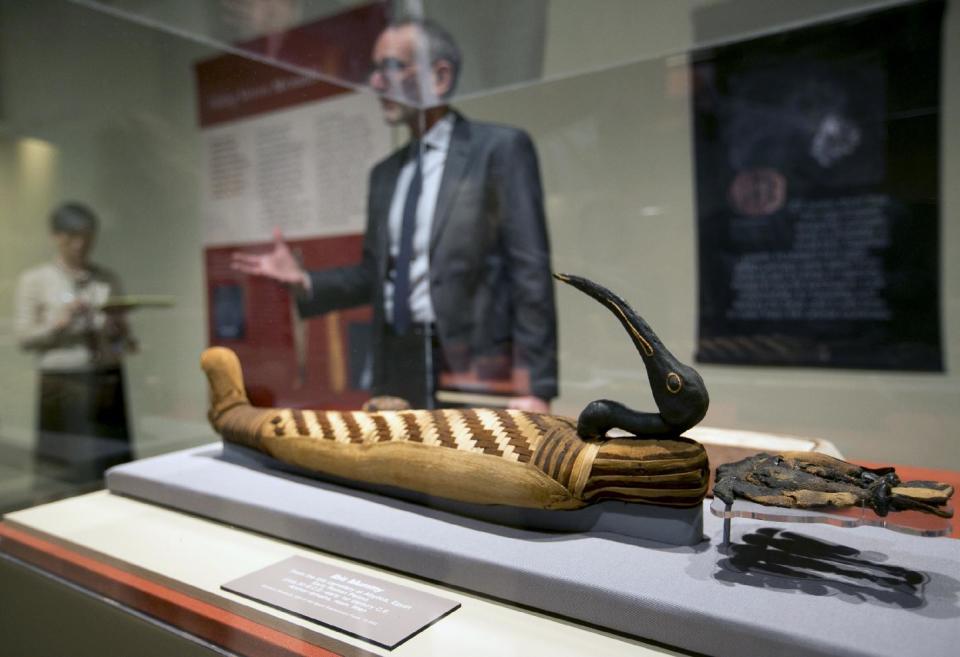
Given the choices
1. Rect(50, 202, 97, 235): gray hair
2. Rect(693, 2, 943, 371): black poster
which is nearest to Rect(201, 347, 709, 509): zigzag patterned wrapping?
Rect(693, 2, 943, 371): black poster

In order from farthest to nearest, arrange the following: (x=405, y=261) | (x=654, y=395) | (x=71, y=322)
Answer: (x=405, y=261)
(x=71, y=322)
(x=654, y=395)

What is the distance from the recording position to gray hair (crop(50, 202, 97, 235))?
306 centimetres

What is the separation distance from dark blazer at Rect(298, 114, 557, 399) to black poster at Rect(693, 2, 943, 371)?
2.15ft

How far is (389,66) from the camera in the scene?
10.6 feet

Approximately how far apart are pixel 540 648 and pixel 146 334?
2.74m

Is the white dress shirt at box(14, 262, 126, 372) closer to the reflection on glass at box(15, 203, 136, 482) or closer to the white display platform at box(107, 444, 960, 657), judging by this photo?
the reflection on glass at box(15, 203, 136, 482)

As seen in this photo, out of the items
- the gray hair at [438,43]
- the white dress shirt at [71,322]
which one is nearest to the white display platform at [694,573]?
the white dress shirt at [71,322]

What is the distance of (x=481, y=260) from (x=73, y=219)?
1.80m

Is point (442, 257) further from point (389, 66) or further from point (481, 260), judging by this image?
point (389, 66)

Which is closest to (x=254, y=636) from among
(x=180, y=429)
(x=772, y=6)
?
(x=180, y=429)

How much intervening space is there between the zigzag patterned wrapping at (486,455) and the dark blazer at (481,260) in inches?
42.7

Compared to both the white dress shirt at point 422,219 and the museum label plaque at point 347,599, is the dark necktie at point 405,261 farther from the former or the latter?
the museum label plaque at point 347,599

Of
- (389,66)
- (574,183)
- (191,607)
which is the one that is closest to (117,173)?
(389,66)

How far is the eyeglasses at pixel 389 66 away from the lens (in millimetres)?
3209
